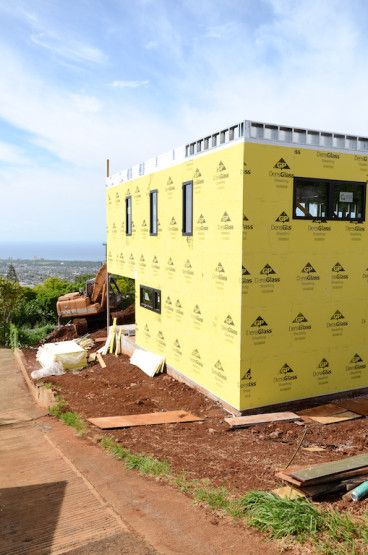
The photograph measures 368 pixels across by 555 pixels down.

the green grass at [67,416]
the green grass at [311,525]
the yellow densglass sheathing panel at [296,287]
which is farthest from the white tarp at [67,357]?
the green grass at [311,525]

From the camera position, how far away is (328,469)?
5.66 metres

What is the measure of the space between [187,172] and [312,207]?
12.4 feet

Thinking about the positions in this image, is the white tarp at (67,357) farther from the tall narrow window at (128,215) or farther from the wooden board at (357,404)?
the wooden board at (357,404)

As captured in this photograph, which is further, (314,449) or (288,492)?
(314,449)

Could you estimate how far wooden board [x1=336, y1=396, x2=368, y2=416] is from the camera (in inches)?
423

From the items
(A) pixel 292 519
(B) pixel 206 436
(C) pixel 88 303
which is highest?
(A) pixel 292 519

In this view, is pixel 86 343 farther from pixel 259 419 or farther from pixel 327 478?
pixel 327 478

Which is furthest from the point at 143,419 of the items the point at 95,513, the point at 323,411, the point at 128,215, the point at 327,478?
the point at 128,215

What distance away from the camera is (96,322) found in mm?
24312

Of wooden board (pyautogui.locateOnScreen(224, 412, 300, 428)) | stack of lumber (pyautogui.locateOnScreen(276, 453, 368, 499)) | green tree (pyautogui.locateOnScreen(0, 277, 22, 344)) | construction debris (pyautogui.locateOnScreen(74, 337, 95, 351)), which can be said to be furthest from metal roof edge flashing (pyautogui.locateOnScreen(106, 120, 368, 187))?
green tree (pyautogui.locateOnScreen(0, 277, 22, 344))

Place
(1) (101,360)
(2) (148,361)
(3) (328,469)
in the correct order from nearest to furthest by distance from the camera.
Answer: (3) (328,469) → (2) (148,361) → (1) (101,360)

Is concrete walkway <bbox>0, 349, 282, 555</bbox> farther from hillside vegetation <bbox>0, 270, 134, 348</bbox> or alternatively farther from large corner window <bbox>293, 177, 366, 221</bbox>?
hillside vegetation <bbox>0, 270, 134, 348</bbox>

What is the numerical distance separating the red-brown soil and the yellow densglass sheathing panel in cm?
130

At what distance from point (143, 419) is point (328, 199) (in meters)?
7.26
